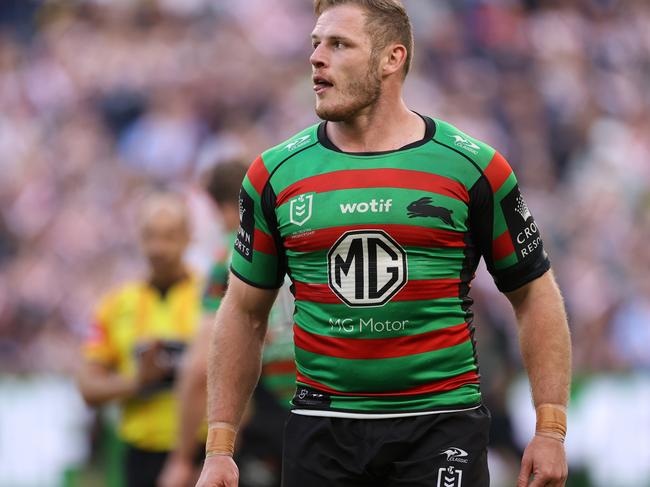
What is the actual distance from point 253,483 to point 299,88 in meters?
9.78

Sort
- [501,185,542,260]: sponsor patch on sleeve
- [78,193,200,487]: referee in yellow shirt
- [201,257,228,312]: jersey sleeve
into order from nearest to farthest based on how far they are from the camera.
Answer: [501,185,542,260]: sponsor patch on sleeve, [201,257,228,312]: jersey sleeve, [78,193,200,487]: referee in yellow shirt

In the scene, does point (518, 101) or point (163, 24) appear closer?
point (518, 101)

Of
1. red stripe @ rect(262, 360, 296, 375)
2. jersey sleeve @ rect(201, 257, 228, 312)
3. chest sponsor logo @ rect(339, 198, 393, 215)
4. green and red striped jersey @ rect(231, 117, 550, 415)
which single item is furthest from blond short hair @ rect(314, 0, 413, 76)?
red stripe @ rect(262, 360, 296, 375)

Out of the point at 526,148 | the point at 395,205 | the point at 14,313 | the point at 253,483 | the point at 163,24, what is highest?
the point at 163,24

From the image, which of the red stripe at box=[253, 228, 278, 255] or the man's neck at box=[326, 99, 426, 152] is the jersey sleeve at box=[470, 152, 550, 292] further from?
the red stripe at box=[253, 228, 278, 255]

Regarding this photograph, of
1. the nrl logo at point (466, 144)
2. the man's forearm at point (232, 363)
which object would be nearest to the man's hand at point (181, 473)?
the man's forearm at point (232, 363)

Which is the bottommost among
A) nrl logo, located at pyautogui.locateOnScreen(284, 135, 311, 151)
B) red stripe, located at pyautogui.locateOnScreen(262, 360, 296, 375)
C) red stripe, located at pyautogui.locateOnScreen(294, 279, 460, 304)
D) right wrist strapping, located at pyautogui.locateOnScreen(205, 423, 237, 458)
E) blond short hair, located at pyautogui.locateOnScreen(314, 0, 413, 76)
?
right wrist strapping, located at pyautogui.locateOnScreen(205, 423, 237, 458)

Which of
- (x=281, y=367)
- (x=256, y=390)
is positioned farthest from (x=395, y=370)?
(x=256, y=390)

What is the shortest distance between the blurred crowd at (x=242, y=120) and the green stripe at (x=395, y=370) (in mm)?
8612

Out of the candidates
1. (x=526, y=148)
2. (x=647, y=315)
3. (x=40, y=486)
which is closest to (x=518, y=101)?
(x=526, y=148)

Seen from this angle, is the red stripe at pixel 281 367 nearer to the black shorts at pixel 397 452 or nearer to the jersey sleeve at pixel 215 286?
the jersey sleeve at pixel 215 286

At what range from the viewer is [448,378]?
4.72 meters

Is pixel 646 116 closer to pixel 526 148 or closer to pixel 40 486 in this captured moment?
pixel 526 148

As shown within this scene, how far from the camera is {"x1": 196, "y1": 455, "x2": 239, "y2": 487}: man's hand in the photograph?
191 inches
